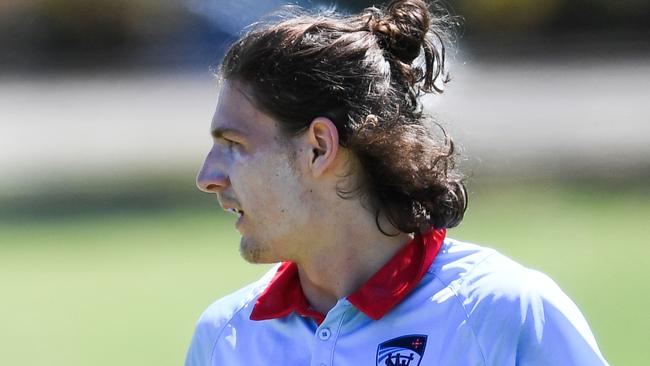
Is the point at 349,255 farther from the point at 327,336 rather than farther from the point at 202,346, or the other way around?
the point at 202,346

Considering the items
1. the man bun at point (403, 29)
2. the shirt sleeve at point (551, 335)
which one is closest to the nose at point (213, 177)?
the man bun at point (403, 29)

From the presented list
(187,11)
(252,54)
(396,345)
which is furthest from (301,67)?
(187,11)

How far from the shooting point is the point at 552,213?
11805mm

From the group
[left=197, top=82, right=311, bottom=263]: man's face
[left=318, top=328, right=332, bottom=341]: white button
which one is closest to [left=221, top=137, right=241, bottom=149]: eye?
[left=197, top=82, right=311, bottom=263]: man's face

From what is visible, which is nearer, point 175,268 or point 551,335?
point 551,335

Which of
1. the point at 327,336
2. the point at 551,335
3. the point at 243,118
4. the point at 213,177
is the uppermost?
the point at 243,118

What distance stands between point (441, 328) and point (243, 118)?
70 cm

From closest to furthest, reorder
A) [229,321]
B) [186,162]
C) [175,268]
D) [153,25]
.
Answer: [229,321] → [175,268] → [186,162] → [153,25]

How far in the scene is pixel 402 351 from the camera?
116 inches

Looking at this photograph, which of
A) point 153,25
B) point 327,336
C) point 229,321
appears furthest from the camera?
point 153,25

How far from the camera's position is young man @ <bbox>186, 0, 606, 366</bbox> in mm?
3020

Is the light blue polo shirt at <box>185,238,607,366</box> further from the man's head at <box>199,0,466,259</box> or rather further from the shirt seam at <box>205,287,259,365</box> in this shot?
the man's head at <box>199,0,466,259</box>

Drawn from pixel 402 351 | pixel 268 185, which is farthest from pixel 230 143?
pixel 402 351

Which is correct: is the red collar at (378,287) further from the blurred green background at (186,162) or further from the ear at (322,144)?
the blurred green background at (186,162)
